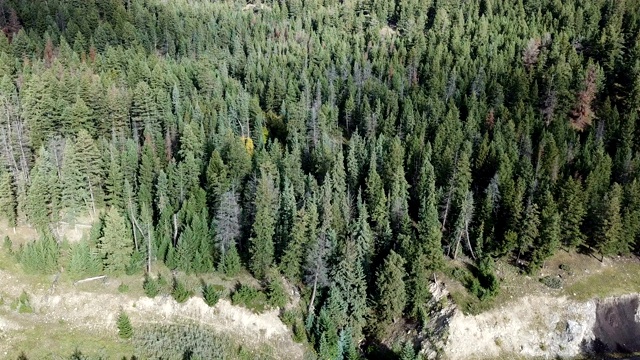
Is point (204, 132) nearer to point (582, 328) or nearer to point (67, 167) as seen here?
point (67, 167)

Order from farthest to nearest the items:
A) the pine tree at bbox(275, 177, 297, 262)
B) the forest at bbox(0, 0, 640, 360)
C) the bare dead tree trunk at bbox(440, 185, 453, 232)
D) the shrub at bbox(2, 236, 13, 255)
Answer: the bare dead tree trunk at bbox(440, 185, 453, 232), the pine tree at bbox(275, 177, 297, 262), the shrub at bbox(2, 236, 13, 255), the forest at bbox(0, 0, 640, 360)

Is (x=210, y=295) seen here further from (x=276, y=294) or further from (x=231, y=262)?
(x=276, y=294)

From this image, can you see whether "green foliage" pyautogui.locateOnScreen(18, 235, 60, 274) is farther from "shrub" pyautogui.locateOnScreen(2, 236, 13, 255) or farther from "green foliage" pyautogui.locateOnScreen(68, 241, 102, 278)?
"shrub" pyautogui.locateOnScreen(2, 236, 13, 255)

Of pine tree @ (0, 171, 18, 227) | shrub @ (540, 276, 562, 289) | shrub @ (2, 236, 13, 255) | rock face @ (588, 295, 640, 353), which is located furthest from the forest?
rock face @ (588, 295, 640, 353)

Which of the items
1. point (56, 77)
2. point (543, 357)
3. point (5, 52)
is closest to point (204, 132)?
point (56, 77)

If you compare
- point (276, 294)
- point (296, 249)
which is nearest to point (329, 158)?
point (296, 249)

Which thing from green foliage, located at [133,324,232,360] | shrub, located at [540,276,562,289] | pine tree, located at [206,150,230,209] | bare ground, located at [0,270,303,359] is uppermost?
pine tree, located at [206,150,230,209]

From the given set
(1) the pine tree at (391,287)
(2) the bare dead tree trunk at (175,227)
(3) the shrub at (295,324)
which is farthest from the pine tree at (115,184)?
(1) the pine tree at (391,287)
